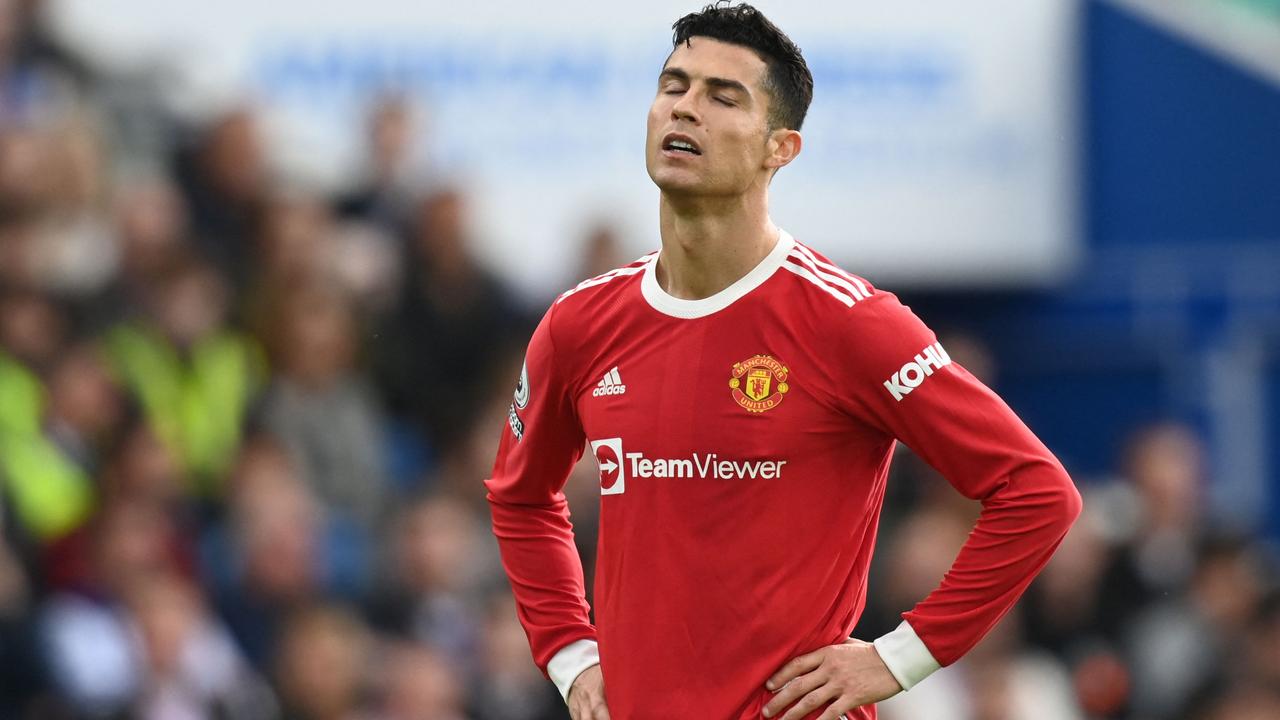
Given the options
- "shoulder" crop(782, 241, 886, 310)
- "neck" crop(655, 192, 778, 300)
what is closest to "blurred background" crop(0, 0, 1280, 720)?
"neck" crop(655, 192, 778, 300)

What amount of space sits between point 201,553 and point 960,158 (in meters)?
5.59

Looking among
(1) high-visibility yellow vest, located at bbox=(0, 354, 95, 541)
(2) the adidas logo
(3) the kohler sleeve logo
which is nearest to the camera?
(3) the kohler sleeve logo

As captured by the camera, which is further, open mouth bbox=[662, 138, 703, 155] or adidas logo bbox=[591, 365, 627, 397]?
adidas logo bbox=[591, 365, 627, 397]

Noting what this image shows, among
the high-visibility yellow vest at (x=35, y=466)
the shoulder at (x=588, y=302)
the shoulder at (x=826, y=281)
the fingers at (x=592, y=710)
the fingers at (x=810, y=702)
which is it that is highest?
the shoulder at (x=826, y=281)

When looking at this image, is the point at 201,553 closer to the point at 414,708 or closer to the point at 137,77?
the point at 414,708

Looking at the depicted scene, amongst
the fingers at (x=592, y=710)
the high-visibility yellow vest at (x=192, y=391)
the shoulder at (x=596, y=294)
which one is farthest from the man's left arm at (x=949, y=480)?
the high-visibility yellow vest at (x=192, y=391)

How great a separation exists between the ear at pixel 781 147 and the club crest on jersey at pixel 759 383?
43 cm

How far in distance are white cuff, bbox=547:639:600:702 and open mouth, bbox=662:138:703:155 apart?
113cm

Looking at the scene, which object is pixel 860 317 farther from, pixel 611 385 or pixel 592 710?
pixel 592 710

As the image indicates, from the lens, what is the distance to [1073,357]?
511 inches

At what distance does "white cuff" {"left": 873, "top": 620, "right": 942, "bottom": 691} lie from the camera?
14.1 feet

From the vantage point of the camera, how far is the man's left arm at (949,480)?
4215 mm

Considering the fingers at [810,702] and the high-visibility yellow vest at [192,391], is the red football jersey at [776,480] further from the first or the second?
the high-visibility yellow vest at [192,391]

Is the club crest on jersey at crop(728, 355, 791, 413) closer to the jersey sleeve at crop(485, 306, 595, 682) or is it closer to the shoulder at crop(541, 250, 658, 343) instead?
the shoulder at crop(541, 250, 658, 343)
